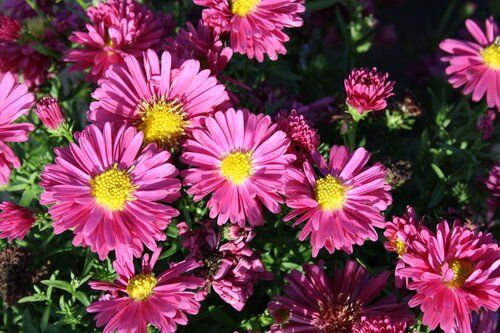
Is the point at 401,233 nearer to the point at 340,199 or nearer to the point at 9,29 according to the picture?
the point at 340,199

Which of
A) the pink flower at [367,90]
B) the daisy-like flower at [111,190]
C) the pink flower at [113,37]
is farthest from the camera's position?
the pink flower at [113,37]

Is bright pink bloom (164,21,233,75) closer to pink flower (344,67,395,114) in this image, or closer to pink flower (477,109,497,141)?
pink flower (344,67,395,114)

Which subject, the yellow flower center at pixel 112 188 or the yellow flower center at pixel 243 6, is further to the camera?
the yellow flower center at pixel 243 6

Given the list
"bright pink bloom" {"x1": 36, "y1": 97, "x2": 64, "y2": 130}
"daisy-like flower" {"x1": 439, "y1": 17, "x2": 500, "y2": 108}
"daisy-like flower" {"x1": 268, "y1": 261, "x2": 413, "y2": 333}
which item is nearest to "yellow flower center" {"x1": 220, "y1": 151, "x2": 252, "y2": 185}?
"daisy-like flower" {"x1": 268, "y1": 261, "x2": 413, "y2": 333}

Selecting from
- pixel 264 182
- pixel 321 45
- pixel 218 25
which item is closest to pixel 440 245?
pixel 264 182

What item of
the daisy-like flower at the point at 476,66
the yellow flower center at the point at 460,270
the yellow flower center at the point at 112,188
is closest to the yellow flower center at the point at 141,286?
the yellow flower center at the point at 112,188

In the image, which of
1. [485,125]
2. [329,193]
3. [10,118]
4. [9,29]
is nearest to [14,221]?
[10,118]

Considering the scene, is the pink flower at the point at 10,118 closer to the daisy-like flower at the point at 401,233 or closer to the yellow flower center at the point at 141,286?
the yellow flower center at the point at 141,286
